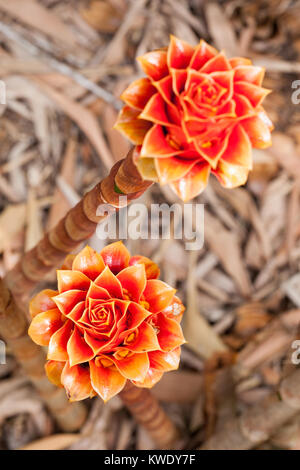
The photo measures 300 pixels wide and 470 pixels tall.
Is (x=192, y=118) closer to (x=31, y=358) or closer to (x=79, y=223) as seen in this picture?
(x=79, y=223)

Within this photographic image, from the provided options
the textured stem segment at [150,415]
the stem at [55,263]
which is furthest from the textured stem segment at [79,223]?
the textured stem segment at [150,415]

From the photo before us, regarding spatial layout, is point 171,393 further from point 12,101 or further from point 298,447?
point 12,101

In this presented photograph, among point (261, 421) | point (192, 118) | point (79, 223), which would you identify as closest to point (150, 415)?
point (261, 421)

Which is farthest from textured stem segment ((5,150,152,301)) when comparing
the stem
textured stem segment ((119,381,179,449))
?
textured stem segment ((119,381,179,449))

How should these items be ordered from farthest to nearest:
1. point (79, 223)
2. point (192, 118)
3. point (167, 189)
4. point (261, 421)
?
point (167, 189)
point (261, 421)
point (79, 223)
point (192, 118)

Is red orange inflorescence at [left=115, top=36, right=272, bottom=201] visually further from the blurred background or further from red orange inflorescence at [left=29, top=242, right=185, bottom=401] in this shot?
the blurred background
